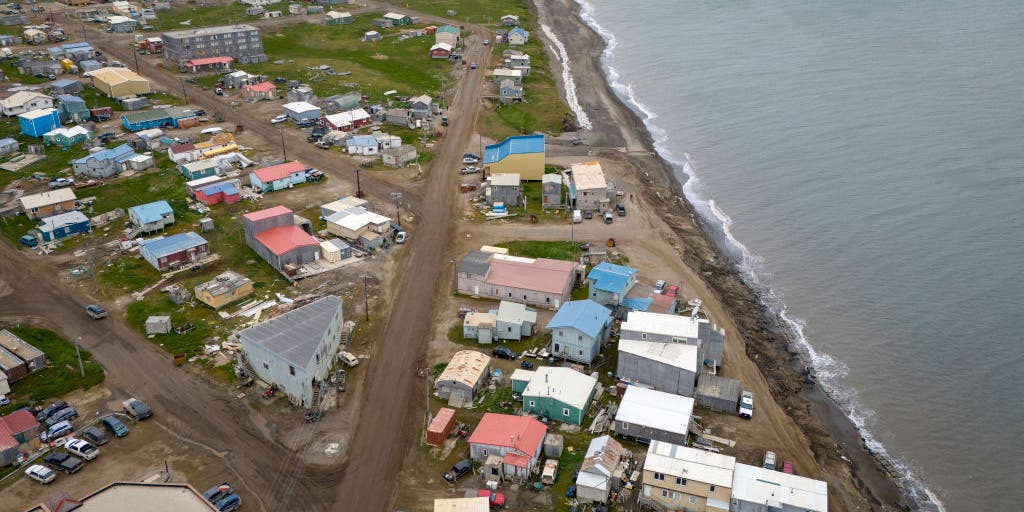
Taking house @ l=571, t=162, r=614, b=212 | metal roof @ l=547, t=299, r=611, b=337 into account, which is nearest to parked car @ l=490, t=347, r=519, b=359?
metal roof @ l=547, t=299, r=611, b=337

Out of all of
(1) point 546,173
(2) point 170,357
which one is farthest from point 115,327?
(1) point 546,173

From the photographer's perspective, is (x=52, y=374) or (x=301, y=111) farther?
(x=301, y=111)

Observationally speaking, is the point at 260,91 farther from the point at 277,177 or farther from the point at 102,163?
the point at 277,177

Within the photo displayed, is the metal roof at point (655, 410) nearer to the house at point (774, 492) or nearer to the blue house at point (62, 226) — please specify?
the house at point (774, 492)

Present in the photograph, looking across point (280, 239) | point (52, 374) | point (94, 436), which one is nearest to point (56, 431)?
point (94, 436)

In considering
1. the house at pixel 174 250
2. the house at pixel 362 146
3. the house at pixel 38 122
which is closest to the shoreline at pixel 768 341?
the house at pixel 362 146

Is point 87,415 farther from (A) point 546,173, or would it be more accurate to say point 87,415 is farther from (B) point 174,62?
(B) point 174,62
